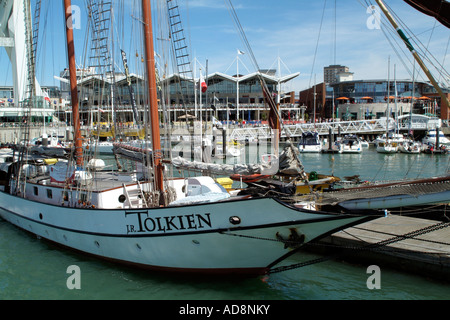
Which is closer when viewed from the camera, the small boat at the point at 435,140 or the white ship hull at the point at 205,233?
the white ship hull at the point at 205,233

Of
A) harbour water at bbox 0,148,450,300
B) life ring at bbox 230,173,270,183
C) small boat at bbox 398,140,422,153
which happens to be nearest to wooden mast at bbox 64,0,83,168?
harbour water at bbox 0,148,450,300

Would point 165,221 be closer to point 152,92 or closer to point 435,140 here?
point 152,92

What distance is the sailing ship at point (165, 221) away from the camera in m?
9.82

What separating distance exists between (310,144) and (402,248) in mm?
46093

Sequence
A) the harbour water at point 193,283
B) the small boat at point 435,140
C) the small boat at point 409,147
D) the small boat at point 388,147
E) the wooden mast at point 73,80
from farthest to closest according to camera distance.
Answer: the small boat at point 435,140
the small boat at point 388,147
the small boat at point 409,147
the wooden mast at point 73,80
the harbour water at point 193,283

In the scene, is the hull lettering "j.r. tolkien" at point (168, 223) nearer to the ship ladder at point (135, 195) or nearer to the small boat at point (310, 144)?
the ship ladder at point (135, 195)

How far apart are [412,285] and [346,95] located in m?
95.4

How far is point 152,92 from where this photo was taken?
39.0ft

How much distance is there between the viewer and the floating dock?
11.4 metres

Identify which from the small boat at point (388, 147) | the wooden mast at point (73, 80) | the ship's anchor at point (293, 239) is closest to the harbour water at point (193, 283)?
the ship's anchor at point (293, 239)

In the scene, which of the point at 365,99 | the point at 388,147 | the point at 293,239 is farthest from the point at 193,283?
the point at 365,99

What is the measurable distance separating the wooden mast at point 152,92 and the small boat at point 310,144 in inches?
1794

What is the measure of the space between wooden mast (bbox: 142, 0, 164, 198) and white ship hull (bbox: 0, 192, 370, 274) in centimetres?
168
